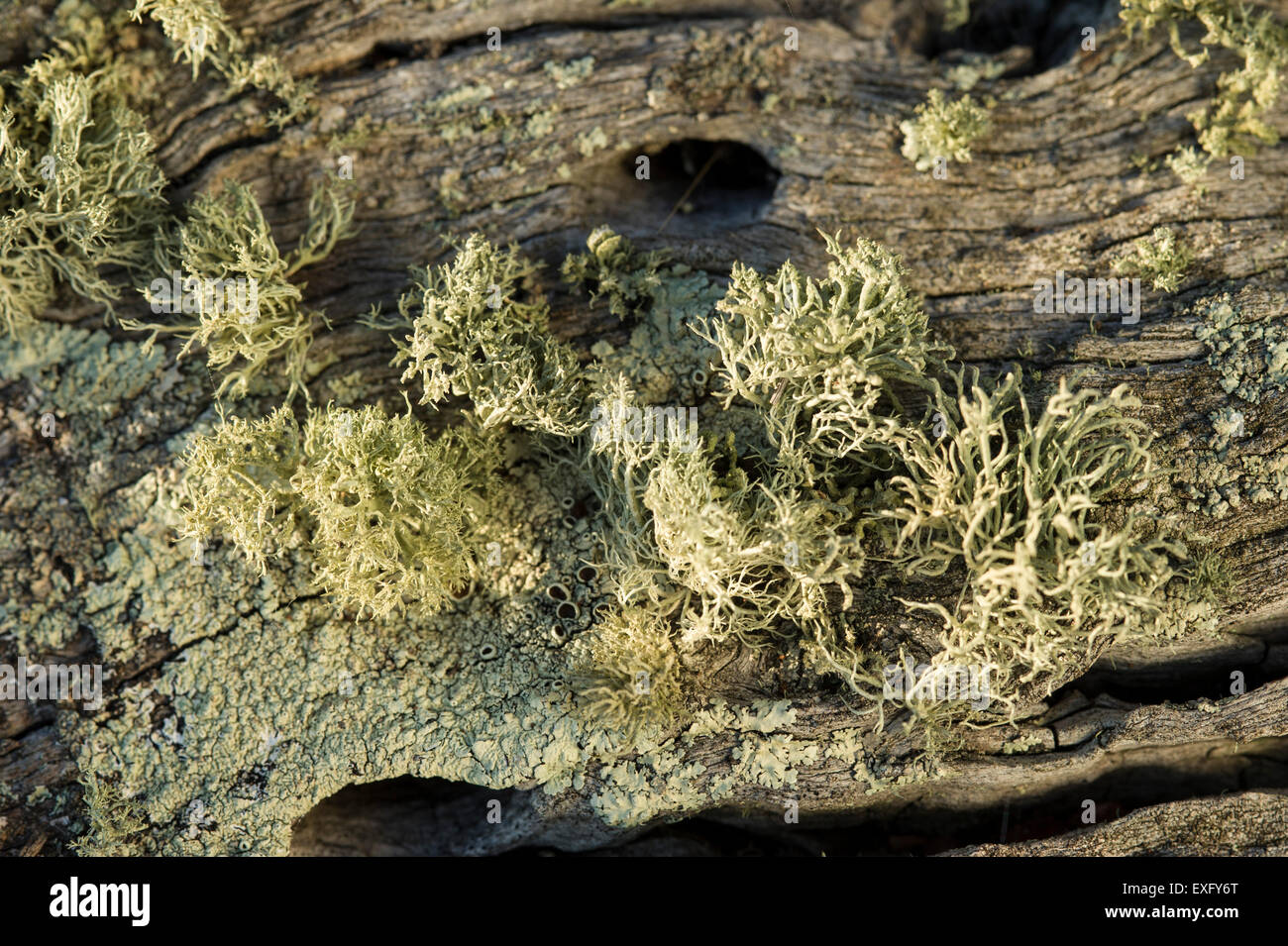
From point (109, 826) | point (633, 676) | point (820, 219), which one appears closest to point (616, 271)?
point (820, 219)

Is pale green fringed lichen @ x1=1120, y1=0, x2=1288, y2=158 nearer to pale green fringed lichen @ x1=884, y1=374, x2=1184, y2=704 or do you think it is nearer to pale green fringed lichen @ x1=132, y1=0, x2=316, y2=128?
pale green fringed lichen @ x1=884, y1=374, x2=1184, y2=704

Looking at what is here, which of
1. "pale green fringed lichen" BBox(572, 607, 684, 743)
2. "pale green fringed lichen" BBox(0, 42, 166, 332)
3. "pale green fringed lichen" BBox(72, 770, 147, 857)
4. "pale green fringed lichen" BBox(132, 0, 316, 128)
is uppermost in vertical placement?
"pale green fringed lichen" BBox(132, 0, 316, 128)

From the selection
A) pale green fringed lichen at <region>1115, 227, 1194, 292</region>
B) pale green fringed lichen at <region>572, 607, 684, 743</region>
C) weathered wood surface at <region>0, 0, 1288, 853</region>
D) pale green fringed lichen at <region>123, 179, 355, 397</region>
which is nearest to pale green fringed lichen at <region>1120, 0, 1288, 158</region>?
weathered wood surface at <region>0, 0, 1288, 853</region>

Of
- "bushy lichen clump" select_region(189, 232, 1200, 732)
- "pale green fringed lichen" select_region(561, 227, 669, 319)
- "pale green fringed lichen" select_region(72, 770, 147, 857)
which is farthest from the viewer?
"pale green fringed lichen" select_region(561, 227, 669, 319)

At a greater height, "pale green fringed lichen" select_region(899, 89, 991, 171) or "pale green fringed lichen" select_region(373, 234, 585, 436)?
"pale green fringed lichen" select_region(899, 89, 991, 171)

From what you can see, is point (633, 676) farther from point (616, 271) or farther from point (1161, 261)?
point (1161, 261)

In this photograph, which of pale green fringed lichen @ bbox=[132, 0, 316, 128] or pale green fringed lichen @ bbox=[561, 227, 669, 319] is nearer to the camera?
pale green fringed lichen @ bbox=[561, 227, 669, 319]

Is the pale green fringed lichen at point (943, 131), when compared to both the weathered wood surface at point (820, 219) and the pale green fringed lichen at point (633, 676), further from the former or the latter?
the pale green fringed lichen at point (633, 676)
